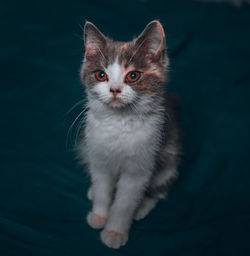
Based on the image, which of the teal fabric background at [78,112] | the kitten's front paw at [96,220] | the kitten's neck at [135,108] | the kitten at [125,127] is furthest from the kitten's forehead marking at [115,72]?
the kitten's front paw at [96,220]

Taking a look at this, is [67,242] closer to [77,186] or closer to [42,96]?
[77,186]

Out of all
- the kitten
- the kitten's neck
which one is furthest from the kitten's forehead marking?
the kitten's neck

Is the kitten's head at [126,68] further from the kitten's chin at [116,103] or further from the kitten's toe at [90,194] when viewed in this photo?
the kitten's toe at [90,194]

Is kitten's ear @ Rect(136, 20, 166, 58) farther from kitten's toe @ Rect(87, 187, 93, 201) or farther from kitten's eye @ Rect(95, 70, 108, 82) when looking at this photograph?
kitten's toe @ Rect(87, 187, 93, 201)

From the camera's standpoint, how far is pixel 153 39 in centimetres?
114

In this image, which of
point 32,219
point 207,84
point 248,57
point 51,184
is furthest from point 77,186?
point 248,57

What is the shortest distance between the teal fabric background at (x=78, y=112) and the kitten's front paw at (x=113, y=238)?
3 centimetres

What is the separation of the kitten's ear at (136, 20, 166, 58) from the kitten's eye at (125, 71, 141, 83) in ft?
0.37

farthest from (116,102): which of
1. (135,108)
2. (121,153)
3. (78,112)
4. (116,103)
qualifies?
(78,112)

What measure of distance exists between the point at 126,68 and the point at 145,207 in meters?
0.70

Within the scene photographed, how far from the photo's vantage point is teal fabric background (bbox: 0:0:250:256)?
1.30m

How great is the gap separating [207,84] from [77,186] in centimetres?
124

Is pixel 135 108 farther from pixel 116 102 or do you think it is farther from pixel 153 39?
pixel 153 39

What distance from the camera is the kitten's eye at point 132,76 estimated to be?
1.12m
